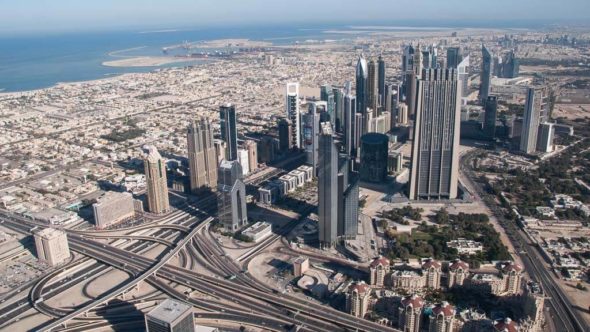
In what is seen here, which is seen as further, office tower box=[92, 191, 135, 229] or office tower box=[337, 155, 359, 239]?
office tower box=[92, 191, 135, 229]

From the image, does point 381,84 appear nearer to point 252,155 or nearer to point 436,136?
point 252,155

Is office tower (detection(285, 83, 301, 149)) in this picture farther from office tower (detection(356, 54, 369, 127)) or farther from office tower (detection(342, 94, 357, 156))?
office tower (detection(356, 54, 369, 127))

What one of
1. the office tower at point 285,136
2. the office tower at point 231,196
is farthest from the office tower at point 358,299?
the office tower at point 285,136

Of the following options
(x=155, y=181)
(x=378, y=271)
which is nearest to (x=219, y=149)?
(x=155, y=181)

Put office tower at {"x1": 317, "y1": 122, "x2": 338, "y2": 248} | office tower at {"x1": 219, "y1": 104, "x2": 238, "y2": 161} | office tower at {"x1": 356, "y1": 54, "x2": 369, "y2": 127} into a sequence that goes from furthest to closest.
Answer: office tower at {"x1": 356, "y1": 54, "x2": 369, "y2": 127}
office tower at {"x1": 219, "y1": 104, "x2": 238, "y2": 161}
office tower at {"x1": 317, "y1": 122, "x2": 338, "y2": 248}

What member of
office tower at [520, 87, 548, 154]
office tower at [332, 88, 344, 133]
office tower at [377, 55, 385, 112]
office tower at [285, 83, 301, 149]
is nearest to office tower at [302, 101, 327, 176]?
office tower at [285, 83, 301, 149]

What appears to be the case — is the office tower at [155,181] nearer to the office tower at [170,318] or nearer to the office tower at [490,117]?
the office tower at [170,318]

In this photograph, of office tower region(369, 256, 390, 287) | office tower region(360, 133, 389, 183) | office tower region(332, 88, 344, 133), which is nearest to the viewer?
office tower region(369, 256, 390, 287)
